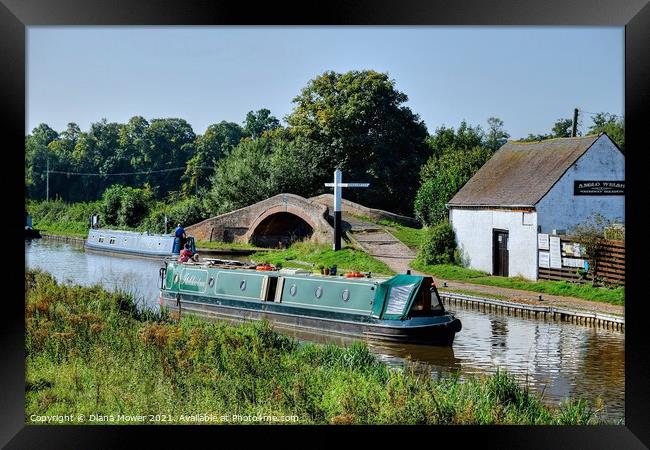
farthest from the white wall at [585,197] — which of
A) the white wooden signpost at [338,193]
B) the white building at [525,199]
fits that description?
the white wooden signpost at [338,193]

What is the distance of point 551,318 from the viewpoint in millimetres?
8352

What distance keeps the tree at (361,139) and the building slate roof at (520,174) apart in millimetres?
738

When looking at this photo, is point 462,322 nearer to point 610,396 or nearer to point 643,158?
point 610,396

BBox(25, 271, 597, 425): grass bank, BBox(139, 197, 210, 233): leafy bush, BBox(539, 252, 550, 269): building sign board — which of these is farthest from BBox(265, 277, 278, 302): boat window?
BBox(539, 252, 550, 269): building sign board

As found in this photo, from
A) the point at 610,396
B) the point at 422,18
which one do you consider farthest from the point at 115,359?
the point at 610,396

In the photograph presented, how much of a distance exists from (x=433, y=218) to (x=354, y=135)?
1.19 metres

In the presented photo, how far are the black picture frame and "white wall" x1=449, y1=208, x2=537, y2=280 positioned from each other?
270cm

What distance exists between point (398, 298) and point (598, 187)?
224 cm

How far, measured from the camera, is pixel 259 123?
7504 millimetres

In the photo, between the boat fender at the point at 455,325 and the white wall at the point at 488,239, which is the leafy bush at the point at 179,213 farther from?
the boat fender at the point at 455,325

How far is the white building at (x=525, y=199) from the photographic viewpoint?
785cm

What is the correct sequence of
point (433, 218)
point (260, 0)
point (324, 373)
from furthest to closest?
point (433, 218)
point (324, 373)
point (260, 0)

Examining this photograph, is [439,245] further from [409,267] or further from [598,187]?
[598,187]

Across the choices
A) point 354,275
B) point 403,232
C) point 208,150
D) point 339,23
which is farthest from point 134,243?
point 339,23
